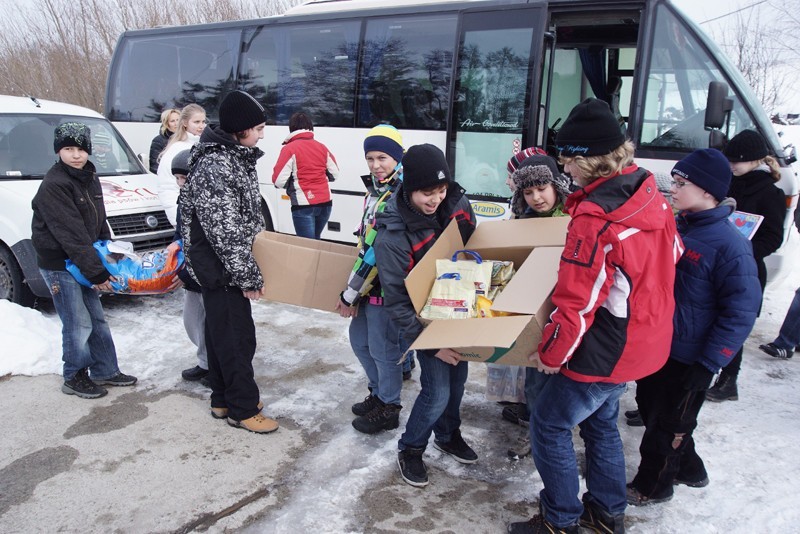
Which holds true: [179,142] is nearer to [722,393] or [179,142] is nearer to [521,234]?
[521,234]

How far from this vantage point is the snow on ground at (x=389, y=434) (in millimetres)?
2857

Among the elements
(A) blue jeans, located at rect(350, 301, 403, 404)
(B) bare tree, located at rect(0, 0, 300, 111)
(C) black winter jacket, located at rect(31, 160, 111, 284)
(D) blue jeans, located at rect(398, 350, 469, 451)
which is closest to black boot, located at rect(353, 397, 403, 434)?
(A) blue jeans, located at rect(350, 301, 403, 404)

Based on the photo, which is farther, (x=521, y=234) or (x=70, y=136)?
(x=70, y=136)

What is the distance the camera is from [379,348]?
350cm

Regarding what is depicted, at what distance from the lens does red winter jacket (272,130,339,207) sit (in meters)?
6.02

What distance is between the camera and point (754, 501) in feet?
9.66

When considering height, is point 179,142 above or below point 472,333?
above

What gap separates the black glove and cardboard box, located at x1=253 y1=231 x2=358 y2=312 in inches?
73.2

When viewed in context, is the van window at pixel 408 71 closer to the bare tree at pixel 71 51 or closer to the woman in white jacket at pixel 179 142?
the woman in white jacket at pixel 179 142

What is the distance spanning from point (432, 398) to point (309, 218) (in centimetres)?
378

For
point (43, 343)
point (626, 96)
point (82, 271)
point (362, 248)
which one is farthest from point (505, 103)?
point (43, 343)

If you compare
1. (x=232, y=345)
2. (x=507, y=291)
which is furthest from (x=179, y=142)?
(x=507, y=291)

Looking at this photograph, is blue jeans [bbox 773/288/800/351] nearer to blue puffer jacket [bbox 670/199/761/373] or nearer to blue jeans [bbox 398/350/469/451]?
blue puffer jacket [bbox 670/199/761/373]

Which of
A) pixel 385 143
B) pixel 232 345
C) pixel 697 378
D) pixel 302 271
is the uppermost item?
pixel 385 143
